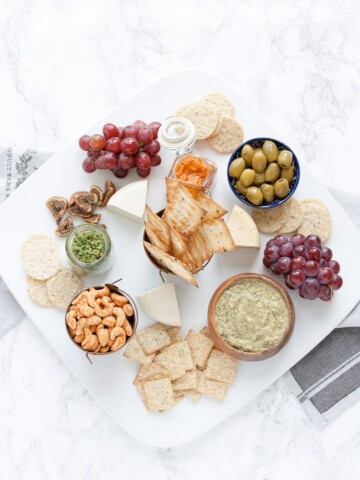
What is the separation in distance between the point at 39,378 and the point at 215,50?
1.52m

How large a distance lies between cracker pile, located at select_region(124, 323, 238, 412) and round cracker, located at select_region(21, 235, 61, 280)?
403 mm

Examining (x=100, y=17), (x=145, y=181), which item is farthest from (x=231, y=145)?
(x=100, y=17)

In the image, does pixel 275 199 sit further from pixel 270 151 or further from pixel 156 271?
pixel 156 271

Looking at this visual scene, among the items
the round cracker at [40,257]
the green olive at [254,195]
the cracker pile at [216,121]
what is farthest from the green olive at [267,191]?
the round cracker at [40,257]

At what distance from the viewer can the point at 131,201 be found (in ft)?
7.82

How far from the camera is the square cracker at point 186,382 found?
7.71 ft

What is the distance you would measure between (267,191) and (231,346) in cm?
57

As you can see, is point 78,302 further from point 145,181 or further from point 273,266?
point 273,266

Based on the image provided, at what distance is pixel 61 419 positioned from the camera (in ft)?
8.10

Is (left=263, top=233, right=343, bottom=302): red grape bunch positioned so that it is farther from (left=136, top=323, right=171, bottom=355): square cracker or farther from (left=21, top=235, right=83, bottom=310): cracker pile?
(left=21, top=235, right=83, bottom=310): cracker pile

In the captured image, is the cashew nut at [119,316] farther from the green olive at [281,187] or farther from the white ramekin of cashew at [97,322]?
the green olive at [281,187]

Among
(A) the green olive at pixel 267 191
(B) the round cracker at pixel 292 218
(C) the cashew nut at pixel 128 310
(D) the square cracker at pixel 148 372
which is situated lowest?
(D) the square cracker at pixel 148 372

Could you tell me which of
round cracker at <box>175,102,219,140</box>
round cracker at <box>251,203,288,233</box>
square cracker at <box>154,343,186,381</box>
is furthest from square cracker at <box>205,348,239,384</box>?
round cracker at <box>175,102,219,140</box>

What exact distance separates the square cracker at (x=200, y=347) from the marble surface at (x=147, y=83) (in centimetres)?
30
